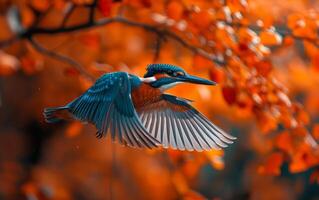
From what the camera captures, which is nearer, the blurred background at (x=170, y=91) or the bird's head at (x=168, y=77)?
the bird's head at (x=168, y=77)

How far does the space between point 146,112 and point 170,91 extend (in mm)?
1427

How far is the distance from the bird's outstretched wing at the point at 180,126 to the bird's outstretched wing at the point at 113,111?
0.87ft

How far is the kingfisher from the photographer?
2.35 m

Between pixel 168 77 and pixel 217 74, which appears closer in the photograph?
pixel 168 77

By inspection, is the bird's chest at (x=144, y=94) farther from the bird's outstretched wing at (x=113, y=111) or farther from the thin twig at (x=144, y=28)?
the thin twig at (x=144, y=28)

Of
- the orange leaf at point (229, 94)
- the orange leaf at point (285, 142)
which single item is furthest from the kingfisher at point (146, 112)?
the orange leaf at point (285, 142)

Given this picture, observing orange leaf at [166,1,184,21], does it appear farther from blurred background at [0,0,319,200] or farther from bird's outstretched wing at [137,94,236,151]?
bird's outstretched wing at [137,94,236,151]

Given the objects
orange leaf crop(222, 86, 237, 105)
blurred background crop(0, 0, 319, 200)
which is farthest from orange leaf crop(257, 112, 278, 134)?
orange leaf crop(222, 86, 237, 105)

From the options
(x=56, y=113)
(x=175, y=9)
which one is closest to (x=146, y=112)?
(x=56, y=113)

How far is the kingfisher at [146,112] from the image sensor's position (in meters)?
2.35

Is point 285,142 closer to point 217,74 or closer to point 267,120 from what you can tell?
point 267,120

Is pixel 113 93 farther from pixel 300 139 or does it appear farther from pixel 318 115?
pixel 318 115

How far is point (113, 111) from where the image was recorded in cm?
245

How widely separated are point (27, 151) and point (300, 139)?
3605 mm
